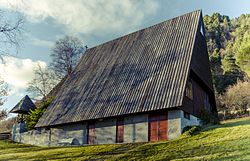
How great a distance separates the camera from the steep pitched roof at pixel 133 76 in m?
16.1

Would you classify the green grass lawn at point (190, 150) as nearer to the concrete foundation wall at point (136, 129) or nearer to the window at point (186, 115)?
the window at point (186, 115)

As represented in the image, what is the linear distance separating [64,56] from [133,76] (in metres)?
16.8

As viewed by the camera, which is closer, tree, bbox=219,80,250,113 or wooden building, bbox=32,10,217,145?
wooden building, bbox=32,10,217,145

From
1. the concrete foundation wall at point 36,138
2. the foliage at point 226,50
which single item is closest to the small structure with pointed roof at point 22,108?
A: the concrete foundation wall at point 36,138

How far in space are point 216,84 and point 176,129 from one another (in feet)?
104

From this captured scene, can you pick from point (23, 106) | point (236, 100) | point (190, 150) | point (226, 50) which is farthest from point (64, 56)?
point (226, 50)

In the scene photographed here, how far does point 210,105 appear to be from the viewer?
22.3 meters

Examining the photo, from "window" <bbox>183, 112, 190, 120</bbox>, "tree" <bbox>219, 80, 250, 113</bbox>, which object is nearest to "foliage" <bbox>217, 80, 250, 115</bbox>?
"tree" <bbox>219, 80, 250, 113</bbox>

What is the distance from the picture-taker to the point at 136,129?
16344mm

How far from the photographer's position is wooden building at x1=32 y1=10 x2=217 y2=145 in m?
15.7

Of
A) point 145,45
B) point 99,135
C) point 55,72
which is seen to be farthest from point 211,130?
point 55,72

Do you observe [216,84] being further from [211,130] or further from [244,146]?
[244,146]

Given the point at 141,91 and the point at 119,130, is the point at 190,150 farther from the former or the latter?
the point at 119,130

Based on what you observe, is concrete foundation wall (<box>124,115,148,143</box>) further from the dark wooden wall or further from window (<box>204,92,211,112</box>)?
window (<box>204,92,211,112</box>)
